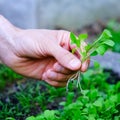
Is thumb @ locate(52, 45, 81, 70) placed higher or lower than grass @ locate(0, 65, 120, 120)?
higher

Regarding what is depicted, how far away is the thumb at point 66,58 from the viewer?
2.08 m

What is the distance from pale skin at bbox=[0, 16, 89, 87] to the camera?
7.07 ft

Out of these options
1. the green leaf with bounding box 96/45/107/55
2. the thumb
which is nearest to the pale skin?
the thumb

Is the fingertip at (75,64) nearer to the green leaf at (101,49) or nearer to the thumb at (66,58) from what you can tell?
the thumb at (66,58)

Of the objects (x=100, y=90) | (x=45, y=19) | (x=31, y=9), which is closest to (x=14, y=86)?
(x=100, y=90)

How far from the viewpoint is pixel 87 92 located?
2490 mm

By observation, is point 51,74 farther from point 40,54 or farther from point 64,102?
point 64,102

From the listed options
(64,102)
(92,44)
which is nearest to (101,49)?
(92,44)

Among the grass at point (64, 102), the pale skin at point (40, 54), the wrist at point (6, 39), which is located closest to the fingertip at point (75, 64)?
the pale skin at point (40, 54)

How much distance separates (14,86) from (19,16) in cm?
180

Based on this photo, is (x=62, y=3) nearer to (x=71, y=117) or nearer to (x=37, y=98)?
(x=37, y=98)

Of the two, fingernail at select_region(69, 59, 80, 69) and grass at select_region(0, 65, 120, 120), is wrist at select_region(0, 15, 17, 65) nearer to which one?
Result: grass at select_region(0, 65, 120, 120)

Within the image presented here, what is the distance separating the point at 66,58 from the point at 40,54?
0.24 meters

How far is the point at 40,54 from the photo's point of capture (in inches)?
91.4
